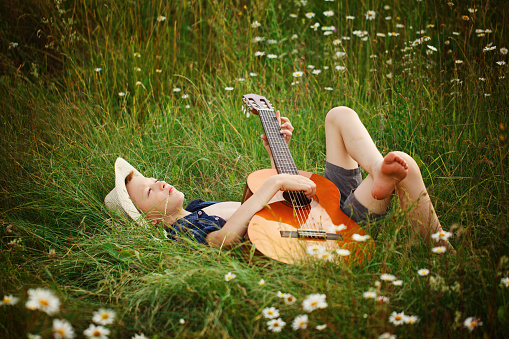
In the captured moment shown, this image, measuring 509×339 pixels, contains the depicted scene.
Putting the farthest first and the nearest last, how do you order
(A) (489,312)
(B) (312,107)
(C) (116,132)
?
(B) (312,107)
(C) (116,132)
(A) (489,312)

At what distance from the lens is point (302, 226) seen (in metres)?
2.06

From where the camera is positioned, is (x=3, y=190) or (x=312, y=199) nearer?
(x=312, y=199)

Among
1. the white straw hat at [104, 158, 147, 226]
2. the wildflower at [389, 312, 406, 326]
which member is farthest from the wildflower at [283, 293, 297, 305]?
the white straw hat at [104, 158, 147, 226]

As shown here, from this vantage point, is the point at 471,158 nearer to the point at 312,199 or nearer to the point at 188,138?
the point at 312,199

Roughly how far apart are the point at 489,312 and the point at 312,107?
8.36 ft

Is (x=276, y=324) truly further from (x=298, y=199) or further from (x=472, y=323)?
(x=298, y=199)

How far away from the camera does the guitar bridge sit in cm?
197

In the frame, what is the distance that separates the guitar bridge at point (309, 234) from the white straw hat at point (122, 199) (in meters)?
0.84

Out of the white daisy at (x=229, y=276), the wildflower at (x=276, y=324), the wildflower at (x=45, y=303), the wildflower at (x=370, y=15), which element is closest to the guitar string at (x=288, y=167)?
the white daisy at (x=229, y=276)

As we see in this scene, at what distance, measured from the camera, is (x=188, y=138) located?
351 centimetres

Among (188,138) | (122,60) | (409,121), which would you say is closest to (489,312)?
(409,121)

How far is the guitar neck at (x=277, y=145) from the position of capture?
7.84 feet

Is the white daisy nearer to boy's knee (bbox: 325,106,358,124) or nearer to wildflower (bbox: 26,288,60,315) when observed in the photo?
wildflower (bbox: 26,288,60,315)

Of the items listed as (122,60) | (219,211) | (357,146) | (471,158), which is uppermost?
(122,60)
